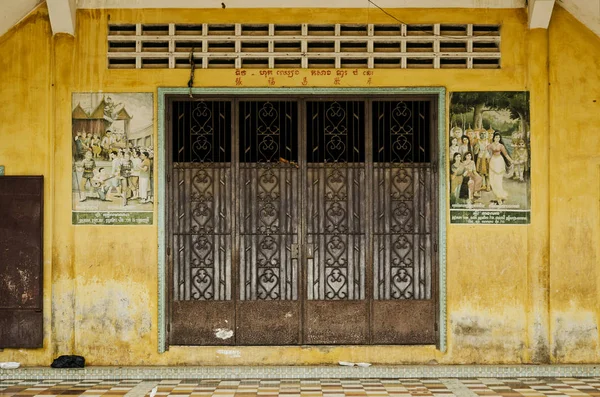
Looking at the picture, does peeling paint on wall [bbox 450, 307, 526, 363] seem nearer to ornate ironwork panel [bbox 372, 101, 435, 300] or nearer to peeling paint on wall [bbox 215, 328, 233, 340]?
ornate ironwork panel [bbox 372, 101, 435, 300]

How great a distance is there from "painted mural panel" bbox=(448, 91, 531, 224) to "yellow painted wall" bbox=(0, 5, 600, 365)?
0.35ft

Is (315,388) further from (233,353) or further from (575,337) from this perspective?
(575,337)

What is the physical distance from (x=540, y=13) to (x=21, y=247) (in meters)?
5.32

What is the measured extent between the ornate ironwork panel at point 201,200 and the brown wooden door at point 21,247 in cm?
127

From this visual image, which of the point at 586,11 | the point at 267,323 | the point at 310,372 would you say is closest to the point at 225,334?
the point at 267,323

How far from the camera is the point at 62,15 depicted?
28.0 feet

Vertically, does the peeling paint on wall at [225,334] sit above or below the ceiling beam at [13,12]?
below

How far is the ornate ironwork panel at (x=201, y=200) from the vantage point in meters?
8.79

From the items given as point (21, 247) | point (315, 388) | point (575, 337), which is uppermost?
point (21, 247)

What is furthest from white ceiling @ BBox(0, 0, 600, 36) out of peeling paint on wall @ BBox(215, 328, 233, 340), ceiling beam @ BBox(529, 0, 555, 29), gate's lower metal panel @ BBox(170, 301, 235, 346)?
peeling paint on wall @ BBox(215, 328, 233, 340)

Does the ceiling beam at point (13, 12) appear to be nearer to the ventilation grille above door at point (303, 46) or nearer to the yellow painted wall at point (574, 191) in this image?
the ventilation grille above door at point (303, 46)

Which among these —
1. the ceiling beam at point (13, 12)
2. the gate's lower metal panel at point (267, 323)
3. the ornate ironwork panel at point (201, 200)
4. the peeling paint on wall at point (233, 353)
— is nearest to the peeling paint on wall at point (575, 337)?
the gate's lower metal panel at point (267, 323)

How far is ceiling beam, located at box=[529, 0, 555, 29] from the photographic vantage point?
845cm

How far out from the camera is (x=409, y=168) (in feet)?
28.9
